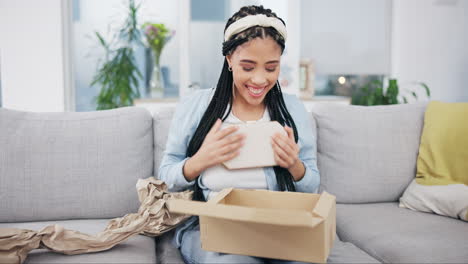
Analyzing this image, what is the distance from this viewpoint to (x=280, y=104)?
4.79 feet

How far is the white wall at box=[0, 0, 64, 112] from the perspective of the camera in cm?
344

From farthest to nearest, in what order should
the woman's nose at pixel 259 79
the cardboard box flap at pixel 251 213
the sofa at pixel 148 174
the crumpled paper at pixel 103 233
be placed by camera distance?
the sofa at pixel 148 174 < the woman's nose at pixel 259 79 < the crumpled paper at pixel 103 233 < the cardboard box flap at pixel 251 213

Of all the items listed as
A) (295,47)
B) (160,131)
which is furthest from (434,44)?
(160,131)

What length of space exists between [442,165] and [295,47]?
2529 millimetres

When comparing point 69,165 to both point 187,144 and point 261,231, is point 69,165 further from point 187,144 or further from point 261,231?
point 261,231

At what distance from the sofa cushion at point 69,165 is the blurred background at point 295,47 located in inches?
85.9

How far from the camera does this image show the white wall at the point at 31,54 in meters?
3.44

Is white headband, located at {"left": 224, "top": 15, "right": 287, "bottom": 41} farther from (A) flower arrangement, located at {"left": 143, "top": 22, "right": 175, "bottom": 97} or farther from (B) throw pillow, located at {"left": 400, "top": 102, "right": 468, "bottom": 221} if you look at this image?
(A) flower arrangement, located at {"left": 143, "top": 22, "right": 175, "bottom": 97}

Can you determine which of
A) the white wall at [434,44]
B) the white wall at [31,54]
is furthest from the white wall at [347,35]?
the white wall at [31,54]

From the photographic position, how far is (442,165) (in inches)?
68.0

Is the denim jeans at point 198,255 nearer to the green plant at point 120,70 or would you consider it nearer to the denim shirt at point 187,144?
the denim shirt at point 187,144

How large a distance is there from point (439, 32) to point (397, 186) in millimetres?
2909

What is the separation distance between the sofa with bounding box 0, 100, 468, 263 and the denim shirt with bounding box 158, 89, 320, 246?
0.75ft

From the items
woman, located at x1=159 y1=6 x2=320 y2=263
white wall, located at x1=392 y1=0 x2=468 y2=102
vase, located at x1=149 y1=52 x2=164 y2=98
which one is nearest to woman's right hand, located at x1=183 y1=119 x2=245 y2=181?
woman, located at x1=159 y1=6 x2=320 y2=263
